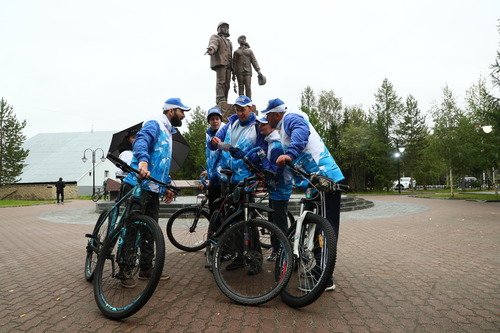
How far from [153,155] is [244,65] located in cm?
913

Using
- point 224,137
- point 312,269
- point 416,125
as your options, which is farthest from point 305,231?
point 416,125

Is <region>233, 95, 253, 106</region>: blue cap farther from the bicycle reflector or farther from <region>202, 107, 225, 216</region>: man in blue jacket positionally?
the bicycle reflector

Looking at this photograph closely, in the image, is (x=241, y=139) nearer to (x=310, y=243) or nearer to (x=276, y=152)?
(x=276, y=152)

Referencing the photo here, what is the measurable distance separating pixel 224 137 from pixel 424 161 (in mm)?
37278

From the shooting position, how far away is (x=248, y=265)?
3426 millimetres

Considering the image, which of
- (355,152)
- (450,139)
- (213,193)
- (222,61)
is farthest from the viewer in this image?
(355,152)

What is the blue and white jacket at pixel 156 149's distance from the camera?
3.56m

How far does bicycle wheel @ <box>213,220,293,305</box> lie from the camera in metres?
2.81

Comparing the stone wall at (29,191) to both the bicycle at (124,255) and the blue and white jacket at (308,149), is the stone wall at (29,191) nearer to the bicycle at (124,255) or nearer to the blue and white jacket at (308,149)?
the bicycle at (124,255)

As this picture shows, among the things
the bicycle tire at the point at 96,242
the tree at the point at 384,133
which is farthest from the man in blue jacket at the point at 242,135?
the tree at the point at 384,133

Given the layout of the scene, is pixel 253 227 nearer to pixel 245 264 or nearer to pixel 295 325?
pixel 245 264

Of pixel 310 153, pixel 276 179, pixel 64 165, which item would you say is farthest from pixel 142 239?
pixel 64 165

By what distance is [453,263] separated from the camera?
14.7 feet

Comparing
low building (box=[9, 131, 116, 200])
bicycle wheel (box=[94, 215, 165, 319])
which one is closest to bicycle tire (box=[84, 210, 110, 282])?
bicycle wheel (box=[94, 215, 165, 319])
